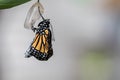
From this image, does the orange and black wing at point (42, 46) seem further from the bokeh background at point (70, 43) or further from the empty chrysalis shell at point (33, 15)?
the bokeh background at point (70, 43)

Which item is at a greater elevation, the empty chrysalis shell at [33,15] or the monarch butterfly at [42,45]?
the empty chrysalis shell at [33,15]

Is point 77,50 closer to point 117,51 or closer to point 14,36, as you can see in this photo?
point 117,51

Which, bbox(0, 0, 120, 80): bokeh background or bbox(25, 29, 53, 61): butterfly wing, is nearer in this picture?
bbox(25, 29, 53, 61): butterfly wing

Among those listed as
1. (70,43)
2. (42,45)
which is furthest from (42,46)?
(70,43)

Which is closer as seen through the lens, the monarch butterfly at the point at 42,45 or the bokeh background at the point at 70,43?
the monarch butterfly at the point at 42,45

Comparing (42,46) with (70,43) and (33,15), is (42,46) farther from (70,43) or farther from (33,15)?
(70,43)

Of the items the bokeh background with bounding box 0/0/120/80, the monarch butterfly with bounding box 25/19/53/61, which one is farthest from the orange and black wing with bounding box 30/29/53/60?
the bokeh background with bounding box 0/0/120/80

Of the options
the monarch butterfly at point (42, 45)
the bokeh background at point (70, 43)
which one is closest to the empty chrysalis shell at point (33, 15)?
the monarch butterfly at point (42, 45)

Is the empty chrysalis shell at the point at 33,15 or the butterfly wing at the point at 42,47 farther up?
the empty chrysalis shell at the point at 33,15

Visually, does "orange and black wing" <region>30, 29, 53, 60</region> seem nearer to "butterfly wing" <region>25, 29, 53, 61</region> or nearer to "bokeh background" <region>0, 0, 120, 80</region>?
"butterfly wing" <region>25, 29, 53, 61</region>
